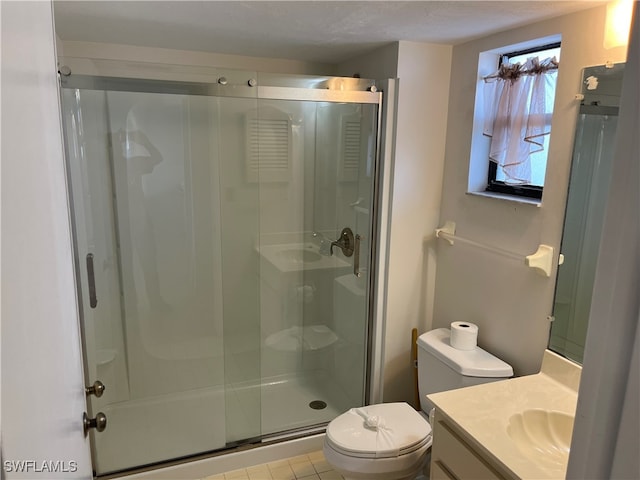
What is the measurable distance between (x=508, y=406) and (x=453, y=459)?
27 centimetres

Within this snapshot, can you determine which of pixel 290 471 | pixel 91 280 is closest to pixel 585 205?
pixel 290 471

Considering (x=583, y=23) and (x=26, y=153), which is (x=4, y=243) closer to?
(x=26, y=153)

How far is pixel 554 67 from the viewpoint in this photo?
1.84 metres

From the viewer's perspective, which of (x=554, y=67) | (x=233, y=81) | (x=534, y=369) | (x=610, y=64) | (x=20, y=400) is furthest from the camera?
(x=233, y=81)

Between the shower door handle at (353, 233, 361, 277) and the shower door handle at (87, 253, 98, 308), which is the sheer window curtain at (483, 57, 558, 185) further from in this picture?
the shower door handle at (87, 253, 98, 308)

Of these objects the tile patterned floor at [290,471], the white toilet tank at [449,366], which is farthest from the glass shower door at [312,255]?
the white toilet tank at [449,366]

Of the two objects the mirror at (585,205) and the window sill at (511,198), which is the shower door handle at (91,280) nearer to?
the window sill at (511,198)

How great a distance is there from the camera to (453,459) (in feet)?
5.15

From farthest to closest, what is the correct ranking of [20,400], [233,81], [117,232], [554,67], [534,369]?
[117,232]
[233,81]
[534,369]
[554,67]
[20,400]

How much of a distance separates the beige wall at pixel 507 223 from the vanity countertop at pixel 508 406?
188mm

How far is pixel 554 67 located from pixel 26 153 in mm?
1847

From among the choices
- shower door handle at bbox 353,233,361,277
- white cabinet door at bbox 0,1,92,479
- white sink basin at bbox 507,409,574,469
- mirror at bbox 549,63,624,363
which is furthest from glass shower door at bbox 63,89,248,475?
mirror at bbox 549,63,624,363

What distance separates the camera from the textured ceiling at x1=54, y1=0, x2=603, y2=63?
1.71m

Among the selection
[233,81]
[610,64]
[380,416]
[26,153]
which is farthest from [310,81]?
[26,153]
